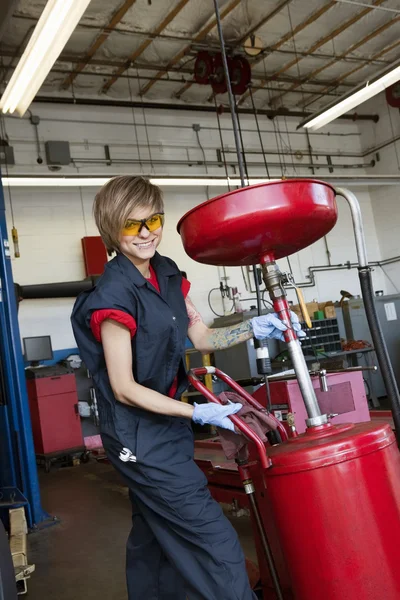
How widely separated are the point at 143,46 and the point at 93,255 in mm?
2592

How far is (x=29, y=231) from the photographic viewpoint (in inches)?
305

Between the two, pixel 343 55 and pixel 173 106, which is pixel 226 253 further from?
pixel 173 106

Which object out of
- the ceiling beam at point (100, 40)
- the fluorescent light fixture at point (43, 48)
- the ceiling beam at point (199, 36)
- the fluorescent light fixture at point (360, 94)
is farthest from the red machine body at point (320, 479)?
the ceiling beam at point (199, 36)

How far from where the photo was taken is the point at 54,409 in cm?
673

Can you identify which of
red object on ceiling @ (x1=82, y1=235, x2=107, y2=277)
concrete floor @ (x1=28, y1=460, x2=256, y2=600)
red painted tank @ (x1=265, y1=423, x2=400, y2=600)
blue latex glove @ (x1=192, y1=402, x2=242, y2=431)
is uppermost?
red object on ceiling @ (x1=82, y1=235, x2=107, y2=277)

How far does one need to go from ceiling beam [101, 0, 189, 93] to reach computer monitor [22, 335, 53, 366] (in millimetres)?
3473

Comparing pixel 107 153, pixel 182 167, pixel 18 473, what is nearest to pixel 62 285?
pixel 107 153

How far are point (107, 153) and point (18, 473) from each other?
526 cm

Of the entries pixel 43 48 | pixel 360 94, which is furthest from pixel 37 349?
pixel 360 94

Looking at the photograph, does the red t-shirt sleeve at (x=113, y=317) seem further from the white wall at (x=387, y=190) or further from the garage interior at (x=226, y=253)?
the white wall at (x=387, y=190)

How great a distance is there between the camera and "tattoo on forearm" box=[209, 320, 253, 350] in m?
1.95

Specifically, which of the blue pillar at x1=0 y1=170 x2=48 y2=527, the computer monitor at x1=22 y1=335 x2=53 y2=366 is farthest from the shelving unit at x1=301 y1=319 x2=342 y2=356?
the blue pillar at x1=0 y1=170 x2=48 y2=527

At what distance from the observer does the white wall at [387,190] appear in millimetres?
9875

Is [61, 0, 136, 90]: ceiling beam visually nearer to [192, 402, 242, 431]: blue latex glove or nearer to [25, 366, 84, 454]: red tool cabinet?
[25, 366, 84, 454]: red tool cabinet
